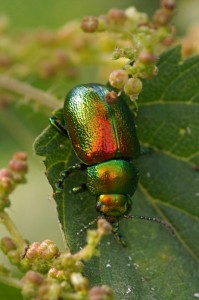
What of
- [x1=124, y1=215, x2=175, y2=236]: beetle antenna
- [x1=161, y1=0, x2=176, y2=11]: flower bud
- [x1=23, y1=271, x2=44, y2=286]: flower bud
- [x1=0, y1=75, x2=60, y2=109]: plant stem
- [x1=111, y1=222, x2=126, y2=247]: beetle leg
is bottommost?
[x1=124, y1=215, x2=175, y2=236]: beetle antenna

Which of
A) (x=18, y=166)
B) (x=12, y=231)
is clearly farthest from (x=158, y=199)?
(x=12, y=231)

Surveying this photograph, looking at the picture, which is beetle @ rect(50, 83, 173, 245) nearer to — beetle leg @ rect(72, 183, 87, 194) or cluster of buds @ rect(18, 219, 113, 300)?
beetle leg @ rect(72, 183, 87, 194)

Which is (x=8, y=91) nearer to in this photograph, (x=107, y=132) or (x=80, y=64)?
(x=80, y=64)

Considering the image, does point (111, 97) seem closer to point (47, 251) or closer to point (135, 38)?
point (135, 38)

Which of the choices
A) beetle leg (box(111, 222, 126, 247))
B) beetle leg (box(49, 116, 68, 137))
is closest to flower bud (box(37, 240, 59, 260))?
beetle leg (box(111, 222, 126, 247))

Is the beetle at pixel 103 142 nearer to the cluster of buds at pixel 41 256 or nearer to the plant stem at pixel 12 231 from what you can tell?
the plant stem at pixel 12 231

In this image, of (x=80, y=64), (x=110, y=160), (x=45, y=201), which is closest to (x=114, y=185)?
(x=110, y=160)
